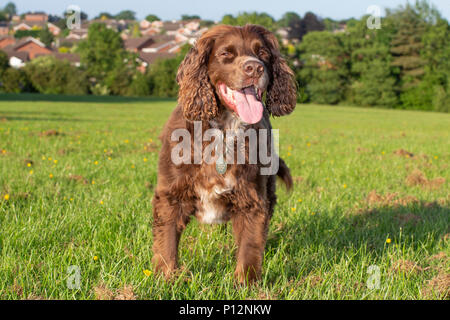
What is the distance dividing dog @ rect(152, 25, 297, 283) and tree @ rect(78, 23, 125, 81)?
57.1 meters

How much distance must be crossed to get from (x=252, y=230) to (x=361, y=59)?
184ft

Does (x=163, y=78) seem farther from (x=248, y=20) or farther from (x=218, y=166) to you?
(x=218, y=166)

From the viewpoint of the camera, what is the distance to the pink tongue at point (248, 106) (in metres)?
2.85

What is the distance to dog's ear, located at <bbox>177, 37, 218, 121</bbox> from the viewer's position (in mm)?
2973

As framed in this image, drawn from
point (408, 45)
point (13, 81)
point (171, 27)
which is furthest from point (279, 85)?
point (171, 27)

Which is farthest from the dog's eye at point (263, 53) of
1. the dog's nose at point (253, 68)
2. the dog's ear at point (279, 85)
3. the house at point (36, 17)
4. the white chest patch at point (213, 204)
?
the house at point (36, 17)

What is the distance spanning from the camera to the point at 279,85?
3.38 metres

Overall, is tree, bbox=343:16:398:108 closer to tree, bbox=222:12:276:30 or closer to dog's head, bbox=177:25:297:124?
tree, bbox=222:12:276:30

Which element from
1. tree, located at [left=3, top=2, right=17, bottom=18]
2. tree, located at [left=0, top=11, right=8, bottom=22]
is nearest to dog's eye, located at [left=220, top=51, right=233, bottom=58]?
tree, located at [left=0, top=11, right=8, bottom=22]

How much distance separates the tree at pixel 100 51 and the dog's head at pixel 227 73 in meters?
57.1

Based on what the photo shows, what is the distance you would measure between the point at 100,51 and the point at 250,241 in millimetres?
60898

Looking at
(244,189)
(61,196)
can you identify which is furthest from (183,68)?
(61,196)

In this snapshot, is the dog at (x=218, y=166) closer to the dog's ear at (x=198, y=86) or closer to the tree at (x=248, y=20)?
the dog's ear at (x=198, y=86)
